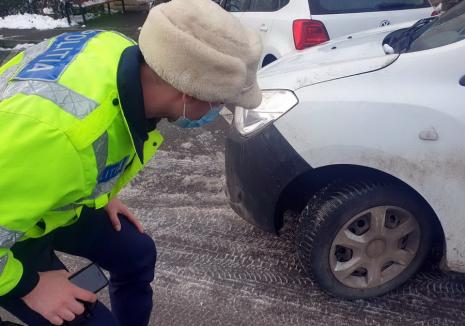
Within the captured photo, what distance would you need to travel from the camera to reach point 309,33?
4.45m

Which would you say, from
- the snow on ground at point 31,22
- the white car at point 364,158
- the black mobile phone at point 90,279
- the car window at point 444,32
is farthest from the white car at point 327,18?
the snow on ground at point 31,22

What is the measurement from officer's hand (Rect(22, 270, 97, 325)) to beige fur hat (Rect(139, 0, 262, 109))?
0.70 m

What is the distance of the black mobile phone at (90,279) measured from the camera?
5.52ft

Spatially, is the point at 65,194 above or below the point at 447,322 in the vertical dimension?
above

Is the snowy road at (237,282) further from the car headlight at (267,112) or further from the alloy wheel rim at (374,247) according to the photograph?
the car headlight at (267,112)

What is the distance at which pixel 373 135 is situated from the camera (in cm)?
231

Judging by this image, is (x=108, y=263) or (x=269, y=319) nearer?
(x=108, y=263)

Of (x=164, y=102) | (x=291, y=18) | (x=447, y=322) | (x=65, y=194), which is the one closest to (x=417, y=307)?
(x=447, y=322)

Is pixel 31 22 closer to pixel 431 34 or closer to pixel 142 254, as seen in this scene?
pixel 431 34

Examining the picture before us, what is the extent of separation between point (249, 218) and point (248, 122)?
0.55m

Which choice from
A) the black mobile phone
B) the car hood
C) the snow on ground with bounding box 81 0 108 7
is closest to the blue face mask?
the black mobile phone

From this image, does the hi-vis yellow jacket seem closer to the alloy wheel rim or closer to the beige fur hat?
the beige fur hat

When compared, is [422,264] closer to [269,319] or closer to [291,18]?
[269,319]

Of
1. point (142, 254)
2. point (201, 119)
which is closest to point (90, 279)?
point (142, 254)
